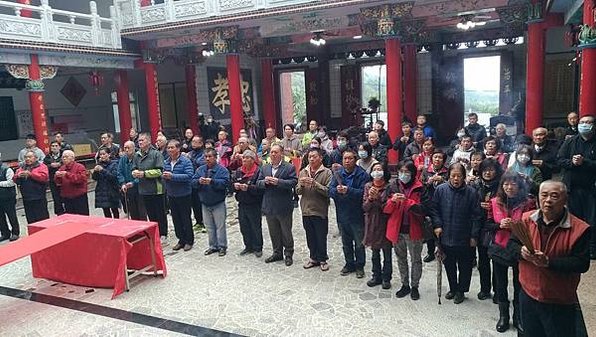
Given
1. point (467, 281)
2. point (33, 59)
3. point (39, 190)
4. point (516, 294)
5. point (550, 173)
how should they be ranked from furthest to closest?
point (33, 59)
point (39, 190)
point (550, 173)
point (467, 281)
point (516, 294)

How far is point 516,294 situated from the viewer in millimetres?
4047

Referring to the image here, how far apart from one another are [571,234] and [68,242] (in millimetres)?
5294

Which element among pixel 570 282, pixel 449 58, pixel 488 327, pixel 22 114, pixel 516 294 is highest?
pixel 449 58

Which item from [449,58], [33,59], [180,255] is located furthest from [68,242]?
[449,58]

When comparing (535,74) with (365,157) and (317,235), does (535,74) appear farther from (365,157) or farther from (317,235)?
(317,235)

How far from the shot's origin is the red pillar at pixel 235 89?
41.7 feet

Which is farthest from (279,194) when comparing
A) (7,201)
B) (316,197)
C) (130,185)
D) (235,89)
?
(235,89)

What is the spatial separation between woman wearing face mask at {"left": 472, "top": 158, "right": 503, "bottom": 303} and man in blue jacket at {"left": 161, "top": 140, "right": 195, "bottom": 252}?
151 inches

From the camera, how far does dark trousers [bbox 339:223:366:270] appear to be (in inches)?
209

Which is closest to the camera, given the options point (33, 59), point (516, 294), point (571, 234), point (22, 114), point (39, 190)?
point (571, 234)

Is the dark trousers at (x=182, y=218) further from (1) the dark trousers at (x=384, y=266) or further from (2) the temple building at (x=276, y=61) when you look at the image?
(2) the temple building at (x=276, y=61)

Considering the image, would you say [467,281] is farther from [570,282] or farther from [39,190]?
[39,190]

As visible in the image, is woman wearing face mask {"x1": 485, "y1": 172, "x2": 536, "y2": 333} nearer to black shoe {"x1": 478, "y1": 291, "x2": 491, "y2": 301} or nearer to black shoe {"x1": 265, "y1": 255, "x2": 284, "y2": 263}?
black shoe {"x1": 478, "y1": 291, "x2": 491, "y2": 301}

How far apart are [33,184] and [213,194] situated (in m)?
3.29
